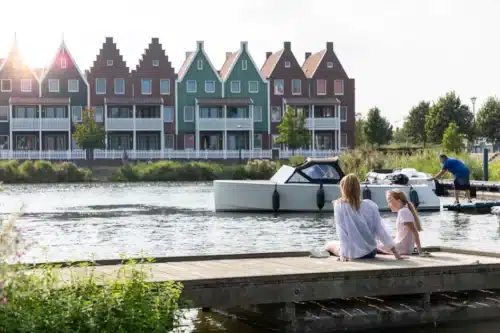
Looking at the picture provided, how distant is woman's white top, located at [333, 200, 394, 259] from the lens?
12.0 meters

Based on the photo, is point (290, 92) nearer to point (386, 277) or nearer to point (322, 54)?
point (322, 54)

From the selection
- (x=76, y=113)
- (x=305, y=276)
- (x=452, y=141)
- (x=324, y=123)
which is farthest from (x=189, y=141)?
(x=305, y=276)

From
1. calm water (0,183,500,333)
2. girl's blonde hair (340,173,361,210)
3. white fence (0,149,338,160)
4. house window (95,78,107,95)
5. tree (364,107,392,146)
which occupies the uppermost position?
house window (95,78,107,95)

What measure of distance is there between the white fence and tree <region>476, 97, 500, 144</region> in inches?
1014

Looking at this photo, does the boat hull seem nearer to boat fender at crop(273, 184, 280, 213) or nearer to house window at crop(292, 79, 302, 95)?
boat fender at crop(273, 184, 280, 213)

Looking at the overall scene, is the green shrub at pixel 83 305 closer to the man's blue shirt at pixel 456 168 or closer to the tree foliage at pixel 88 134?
the man's blue shirt at pixel 456 168

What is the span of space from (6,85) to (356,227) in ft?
267

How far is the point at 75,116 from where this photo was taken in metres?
89.4

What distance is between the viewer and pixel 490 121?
104625 mm

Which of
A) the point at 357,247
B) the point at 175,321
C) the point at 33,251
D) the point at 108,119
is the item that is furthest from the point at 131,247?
the point at 108,119

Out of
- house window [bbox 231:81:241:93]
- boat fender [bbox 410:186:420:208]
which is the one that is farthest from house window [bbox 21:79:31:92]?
boat fender [bbox 410:186:420:208]

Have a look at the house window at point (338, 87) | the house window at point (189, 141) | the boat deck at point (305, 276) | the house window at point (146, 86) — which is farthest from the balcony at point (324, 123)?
the boat deck at point (305, 276)

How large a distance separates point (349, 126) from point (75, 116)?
28.0 m

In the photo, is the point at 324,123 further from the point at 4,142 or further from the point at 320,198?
the point at 320,198
